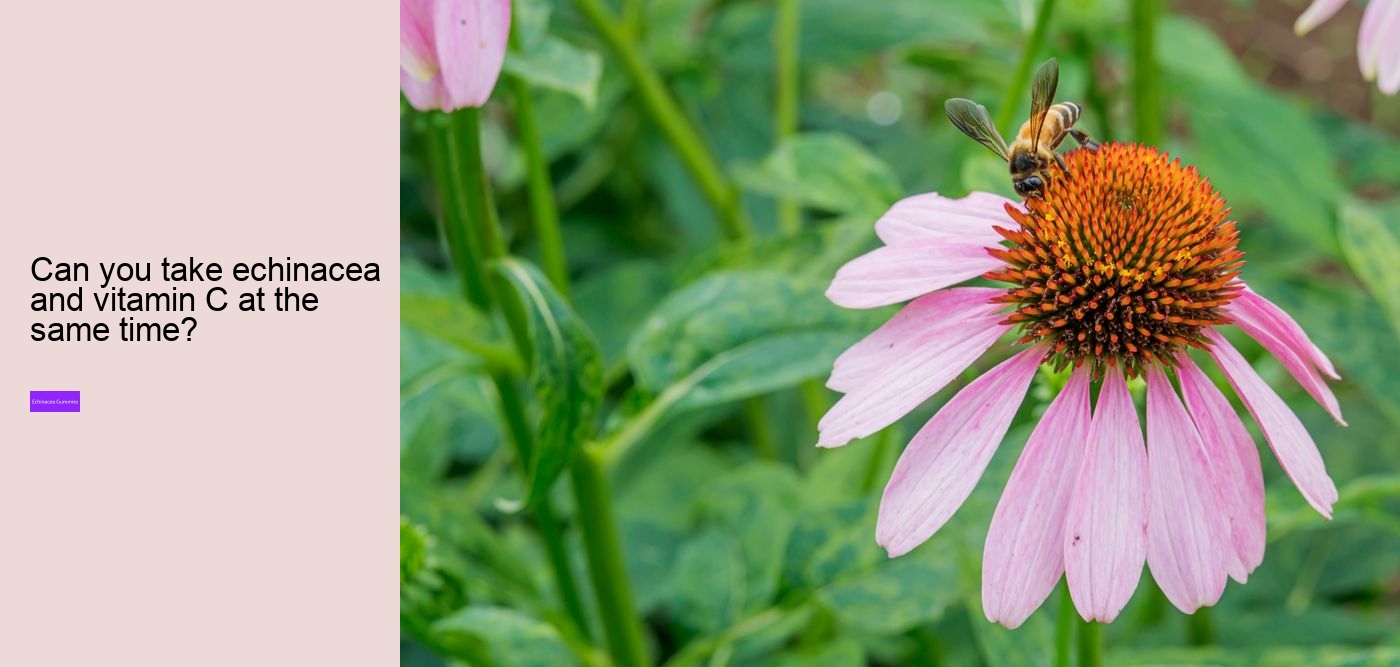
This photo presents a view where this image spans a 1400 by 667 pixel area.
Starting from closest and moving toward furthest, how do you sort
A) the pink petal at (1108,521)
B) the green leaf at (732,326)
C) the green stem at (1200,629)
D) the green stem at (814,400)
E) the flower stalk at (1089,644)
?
the pink petal at (1108,521)
the flower stalk at (1089,644)
the green leaf at (732,326)
the green stem at (1200,629)
the green stem at (814,400)

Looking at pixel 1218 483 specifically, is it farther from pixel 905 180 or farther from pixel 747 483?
pixel 905 180

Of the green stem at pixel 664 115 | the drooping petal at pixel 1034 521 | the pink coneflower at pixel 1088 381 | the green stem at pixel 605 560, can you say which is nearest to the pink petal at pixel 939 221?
the pink coneflower at pixel 1088 381

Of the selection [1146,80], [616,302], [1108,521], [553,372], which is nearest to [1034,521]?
[1108,521]

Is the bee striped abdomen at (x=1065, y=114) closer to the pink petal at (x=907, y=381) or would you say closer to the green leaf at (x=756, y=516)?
the pink petal at (x=907, y=381)

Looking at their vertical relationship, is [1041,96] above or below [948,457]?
above

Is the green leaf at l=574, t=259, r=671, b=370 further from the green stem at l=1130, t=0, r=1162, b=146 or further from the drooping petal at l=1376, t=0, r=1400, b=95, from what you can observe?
the drooping petal at l=1376, t=0, r=1400, b=95

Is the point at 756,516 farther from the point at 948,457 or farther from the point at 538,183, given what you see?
the point at 948,457

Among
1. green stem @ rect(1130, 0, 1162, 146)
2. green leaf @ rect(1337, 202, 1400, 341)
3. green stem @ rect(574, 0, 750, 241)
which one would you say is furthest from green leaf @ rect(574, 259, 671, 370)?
green leaf @ rect(1337, 202, 1400, 341)
